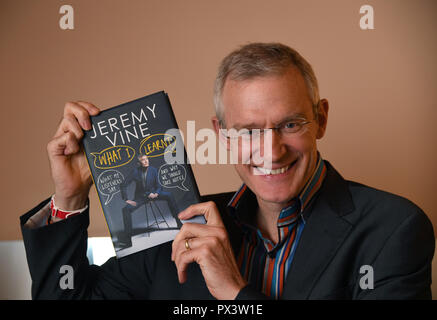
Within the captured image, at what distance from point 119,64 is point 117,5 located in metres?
0.36

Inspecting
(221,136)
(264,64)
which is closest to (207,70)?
(221,136)

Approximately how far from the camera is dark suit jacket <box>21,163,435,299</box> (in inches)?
53.6

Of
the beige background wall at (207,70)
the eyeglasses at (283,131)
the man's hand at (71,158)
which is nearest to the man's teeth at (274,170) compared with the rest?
the eyeglasses at (283,131)

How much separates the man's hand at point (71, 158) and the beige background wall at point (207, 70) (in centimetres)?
123

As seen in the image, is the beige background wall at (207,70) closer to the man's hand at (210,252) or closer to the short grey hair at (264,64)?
the short grey hair at (264,64)

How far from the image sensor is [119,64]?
108 inches

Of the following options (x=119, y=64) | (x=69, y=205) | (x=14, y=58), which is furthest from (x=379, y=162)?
(x=14, y=58)

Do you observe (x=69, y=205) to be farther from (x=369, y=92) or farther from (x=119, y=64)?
(x=369, y=92)

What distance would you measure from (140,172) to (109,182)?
0.34ft

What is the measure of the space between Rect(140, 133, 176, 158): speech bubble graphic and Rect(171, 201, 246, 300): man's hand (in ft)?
0.67

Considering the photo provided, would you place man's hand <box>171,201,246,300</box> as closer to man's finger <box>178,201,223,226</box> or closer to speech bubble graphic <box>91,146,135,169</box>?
man's finger <box>178,201,223,226</box>

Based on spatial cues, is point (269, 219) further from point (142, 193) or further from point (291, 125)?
point (142, 193)

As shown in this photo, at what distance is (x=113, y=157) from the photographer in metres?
1.40

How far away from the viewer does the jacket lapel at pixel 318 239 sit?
1385 millimetres
